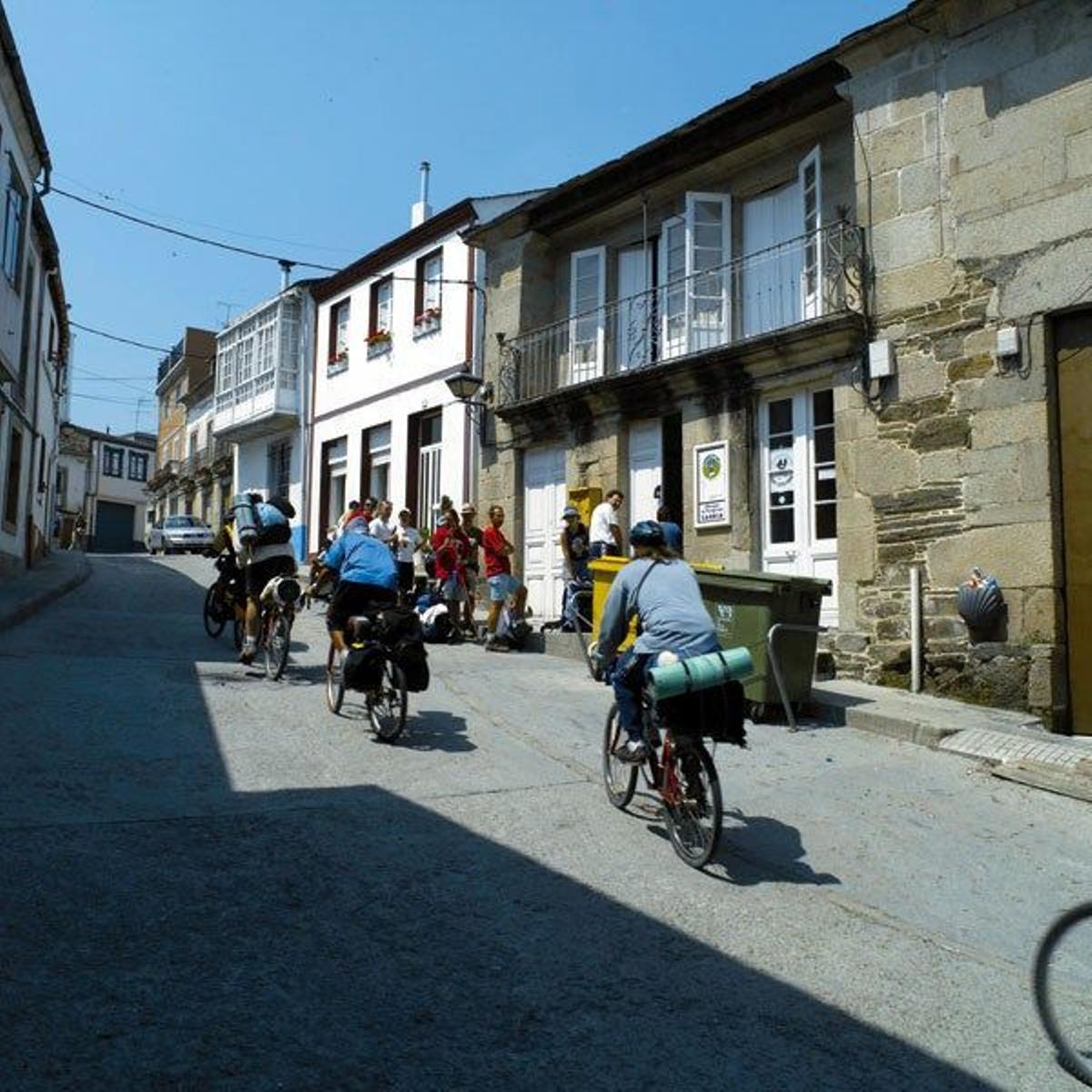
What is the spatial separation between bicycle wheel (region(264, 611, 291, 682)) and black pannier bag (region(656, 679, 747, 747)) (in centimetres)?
479

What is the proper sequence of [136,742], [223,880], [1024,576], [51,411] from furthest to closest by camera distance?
[51,411] < [1024,576] < [136,742] < [223,880]

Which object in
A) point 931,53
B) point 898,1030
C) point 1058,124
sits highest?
point 931,53

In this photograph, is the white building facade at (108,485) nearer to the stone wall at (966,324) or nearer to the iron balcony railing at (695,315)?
the iron balcony railing at (695,315)

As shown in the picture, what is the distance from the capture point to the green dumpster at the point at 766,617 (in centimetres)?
791

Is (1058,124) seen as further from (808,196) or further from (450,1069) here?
(450,1069)

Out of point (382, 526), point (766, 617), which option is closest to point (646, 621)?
point (766, 617)

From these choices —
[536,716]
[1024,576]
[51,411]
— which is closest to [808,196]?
[1024,576]

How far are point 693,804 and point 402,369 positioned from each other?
15665 millimetres

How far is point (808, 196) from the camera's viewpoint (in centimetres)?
1159

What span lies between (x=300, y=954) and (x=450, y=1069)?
901mm

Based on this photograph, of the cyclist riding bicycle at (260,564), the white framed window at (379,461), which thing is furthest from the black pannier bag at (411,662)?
the white framed window at (379,461)

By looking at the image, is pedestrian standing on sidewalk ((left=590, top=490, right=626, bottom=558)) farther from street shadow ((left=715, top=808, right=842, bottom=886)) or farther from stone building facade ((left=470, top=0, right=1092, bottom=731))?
street shadow ((left=715, top=808, right=842, bottom=886))

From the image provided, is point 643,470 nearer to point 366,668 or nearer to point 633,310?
point 633,310

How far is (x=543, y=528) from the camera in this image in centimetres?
1491
